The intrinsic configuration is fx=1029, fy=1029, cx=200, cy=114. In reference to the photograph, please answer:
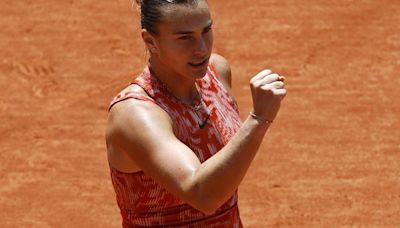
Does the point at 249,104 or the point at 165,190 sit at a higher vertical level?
the point at 165,190

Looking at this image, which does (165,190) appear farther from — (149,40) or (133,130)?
(149,40)

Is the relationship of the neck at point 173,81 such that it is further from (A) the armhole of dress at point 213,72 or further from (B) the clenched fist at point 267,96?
(B) the clenched fist at point 267,96

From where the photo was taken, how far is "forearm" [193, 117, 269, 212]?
304 cm

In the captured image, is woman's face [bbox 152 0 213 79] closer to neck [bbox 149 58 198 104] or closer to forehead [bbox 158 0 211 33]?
forehead [bbox 158 0 211 33]

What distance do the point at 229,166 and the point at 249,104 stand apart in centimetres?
505

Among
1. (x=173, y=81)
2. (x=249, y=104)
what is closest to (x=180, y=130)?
(x=173, y=81)

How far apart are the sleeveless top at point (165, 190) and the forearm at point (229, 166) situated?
0.40 m

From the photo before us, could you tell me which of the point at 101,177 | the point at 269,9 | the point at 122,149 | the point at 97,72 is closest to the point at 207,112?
the point at 122,149

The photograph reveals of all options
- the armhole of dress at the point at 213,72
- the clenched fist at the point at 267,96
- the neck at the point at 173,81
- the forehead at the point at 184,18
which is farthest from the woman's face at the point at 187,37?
the armhole of dress at the point at 213,72

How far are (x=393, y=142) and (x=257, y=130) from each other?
4681mm

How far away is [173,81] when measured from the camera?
141 inches

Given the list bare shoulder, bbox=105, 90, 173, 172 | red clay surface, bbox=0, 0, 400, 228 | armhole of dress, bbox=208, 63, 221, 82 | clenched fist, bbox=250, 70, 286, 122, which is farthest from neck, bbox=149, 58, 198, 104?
red clay surface, bbox=0, 0, 400, 228

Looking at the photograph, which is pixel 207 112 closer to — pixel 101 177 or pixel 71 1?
pixel 101 177

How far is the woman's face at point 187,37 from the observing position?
3.39 m
